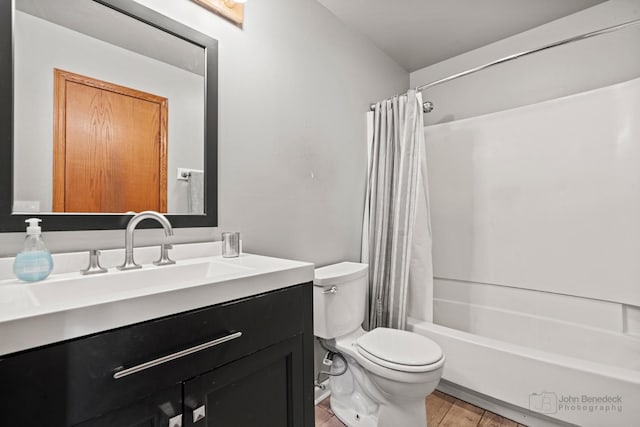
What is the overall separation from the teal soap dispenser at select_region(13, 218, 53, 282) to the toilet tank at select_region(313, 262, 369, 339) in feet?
3.21

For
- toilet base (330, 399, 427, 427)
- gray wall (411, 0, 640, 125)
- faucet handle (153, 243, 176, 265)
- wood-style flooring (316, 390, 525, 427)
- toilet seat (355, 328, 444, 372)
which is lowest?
wood-style flooring (316, 390, 525, 427)

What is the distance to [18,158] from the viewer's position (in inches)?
34.8

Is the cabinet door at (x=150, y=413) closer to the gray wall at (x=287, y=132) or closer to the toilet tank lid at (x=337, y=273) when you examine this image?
the gray wall at (x=287, y=132)

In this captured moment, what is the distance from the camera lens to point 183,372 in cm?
70

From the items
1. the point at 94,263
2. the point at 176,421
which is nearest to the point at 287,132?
the point at 94,263

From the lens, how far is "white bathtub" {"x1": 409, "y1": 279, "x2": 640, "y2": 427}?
4.27 ft

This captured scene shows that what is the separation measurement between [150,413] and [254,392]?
0.28 metres

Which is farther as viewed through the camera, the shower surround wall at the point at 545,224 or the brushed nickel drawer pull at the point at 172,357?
the shower surround wall at the point at 545,224

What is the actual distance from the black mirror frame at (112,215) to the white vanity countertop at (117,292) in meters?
0.10

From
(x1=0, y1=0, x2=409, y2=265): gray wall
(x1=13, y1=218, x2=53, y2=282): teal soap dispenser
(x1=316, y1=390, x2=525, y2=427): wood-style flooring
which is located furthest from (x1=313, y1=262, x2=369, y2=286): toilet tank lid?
(x1=13, y1=218, x2=53, y2=282): teal soap dispenser

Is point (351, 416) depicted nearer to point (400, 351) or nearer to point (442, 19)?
point (400, 351)

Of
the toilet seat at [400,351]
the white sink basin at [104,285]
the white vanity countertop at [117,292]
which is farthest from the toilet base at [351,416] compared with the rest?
the white sink basin at [104,285]

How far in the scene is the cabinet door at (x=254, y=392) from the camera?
732 millimetres

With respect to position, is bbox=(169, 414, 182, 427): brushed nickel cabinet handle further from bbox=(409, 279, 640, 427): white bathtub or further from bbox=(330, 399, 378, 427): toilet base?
bbox=(409, 279, 640, 427): white bathtub
